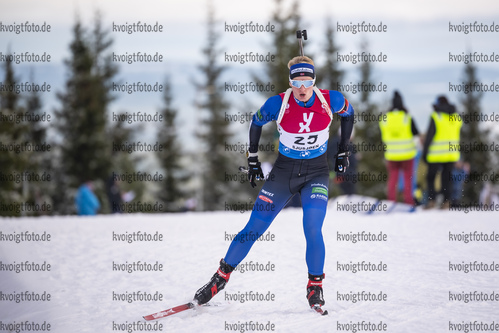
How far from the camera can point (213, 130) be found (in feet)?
135

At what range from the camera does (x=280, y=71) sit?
3238cm

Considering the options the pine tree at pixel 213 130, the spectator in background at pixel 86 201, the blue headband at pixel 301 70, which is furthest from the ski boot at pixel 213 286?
the pine tree at pixel 213 130

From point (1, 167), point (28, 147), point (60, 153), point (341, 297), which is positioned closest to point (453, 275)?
point (341, 297)

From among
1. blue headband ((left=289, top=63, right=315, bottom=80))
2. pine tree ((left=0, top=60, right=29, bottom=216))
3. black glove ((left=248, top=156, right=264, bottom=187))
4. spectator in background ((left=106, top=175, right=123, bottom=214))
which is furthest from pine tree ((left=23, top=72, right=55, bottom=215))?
blue headband ((left=289, top=63, right=315, bottom=80))

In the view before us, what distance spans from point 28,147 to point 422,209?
23.1 m

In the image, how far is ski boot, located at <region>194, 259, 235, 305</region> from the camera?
494 centimetres

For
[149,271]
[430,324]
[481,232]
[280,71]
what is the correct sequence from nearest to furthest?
[430,324] → [149,271] → [481,232] → [280,71]

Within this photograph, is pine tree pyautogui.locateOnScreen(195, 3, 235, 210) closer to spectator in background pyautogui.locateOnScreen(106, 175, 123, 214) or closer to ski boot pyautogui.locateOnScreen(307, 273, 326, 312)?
spectator in background pyautogui.locateOnScreen(106, 175, 123, 214)

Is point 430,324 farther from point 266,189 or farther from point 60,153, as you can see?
point 60,153

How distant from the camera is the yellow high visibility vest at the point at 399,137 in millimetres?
10586

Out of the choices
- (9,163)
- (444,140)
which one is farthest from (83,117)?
(444,140)

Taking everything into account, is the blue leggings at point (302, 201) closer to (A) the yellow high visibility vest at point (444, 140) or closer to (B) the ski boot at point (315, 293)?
(B) the ski boot at point (315, 293)

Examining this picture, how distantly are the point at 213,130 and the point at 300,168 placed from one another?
3632 centimetres

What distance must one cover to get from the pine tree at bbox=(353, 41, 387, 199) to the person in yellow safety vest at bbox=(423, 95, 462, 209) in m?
26.6
